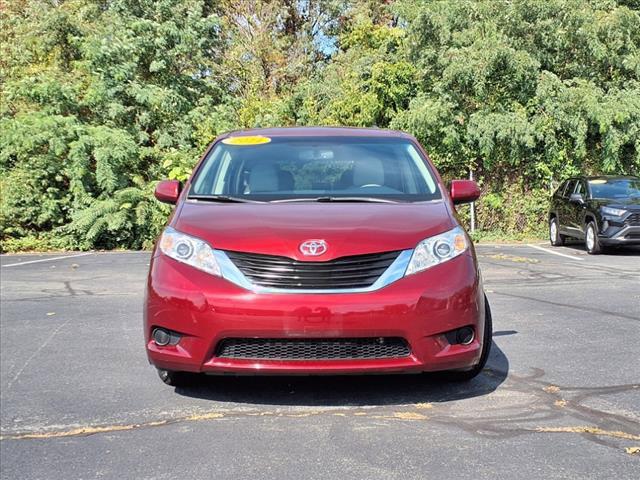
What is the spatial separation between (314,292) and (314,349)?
322 millimetres

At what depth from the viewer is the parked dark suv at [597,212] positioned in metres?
14.1

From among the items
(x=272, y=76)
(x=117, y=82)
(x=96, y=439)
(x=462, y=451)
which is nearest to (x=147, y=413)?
(x=96, y=439)

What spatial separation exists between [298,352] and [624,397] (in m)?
1.91

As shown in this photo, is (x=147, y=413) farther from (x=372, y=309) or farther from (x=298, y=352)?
(x=372, y=309)

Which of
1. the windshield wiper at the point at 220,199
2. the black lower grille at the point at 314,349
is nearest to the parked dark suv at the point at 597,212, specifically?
the windshield wiper at the point at 220,199

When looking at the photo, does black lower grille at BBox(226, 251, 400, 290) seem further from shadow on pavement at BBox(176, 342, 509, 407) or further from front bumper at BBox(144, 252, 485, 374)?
shadow on pavement at BBox(176, 342, 509, 407)

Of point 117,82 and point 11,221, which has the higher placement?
point 117,82

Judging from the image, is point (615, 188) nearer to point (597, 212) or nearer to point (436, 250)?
point (597, 212)

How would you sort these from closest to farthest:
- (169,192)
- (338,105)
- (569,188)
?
(169,192)
(569,188)
(338,105)

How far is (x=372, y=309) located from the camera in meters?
3.81

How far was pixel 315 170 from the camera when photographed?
5094 mm

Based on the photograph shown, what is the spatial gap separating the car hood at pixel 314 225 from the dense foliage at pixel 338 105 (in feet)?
42.3

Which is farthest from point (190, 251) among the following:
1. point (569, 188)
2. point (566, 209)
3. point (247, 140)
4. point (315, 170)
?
point (569, 188)

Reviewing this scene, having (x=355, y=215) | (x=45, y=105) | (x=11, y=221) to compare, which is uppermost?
(x=45, y=105)
